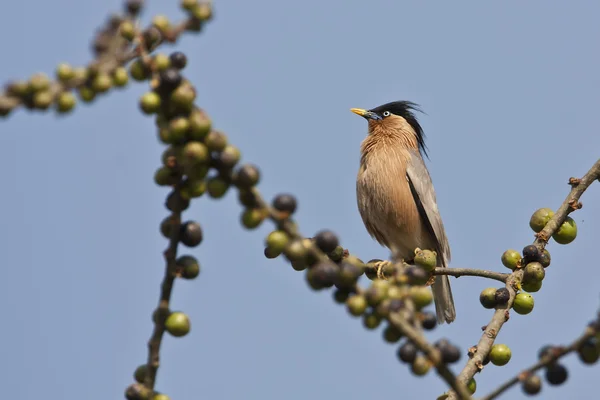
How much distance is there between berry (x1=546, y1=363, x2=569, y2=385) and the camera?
2336 mm

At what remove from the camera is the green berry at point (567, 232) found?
480 centimetres

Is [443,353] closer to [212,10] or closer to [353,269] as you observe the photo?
[353,269]

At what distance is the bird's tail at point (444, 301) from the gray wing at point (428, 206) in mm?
197

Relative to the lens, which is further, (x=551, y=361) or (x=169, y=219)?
(x=169, y=219)

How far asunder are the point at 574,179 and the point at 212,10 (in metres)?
2.78

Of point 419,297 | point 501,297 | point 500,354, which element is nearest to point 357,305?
point 419,297

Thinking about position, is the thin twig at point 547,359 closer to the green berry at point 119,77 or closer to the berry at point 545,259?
the green berry at point 119,77

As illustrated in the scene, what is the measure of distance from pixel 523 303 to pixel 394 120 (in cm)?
463

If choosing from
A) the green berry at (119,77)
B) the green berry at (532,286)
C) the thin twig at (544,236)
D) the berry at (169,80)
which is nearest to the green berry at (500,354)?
the thin twig at (544,236)

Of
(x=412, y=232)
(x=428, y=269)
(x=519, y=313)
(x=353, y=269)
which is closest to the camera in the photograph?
(x=353, y=269)

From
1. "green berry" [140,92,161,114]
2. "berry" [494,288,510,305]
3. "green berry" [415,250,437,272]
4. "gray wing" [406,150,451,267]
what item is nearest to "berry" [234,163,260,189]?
"green berry" [140,92,161,114]

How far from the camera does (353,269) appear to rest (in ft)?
8.21

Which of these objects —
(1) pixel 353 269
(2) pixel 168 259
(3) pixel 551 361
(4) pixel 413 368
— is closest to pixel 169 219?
(2) pixel 168 259

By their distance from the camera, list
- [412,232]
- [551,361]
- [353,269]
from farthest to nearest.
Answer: [412,232], [353,269], [551,361]
